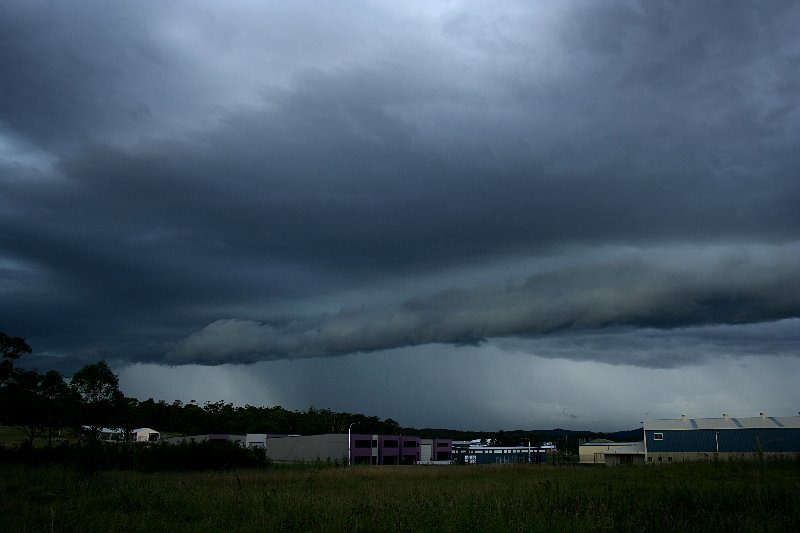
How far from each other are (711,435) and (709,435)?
0.36 meters

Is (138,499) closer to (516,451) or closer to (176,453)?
(176,453)

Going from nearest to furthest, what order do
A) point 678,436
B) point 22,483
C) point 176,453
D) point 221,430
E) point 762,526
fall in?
point 762,526
point 22,483
point 176,453
point 678,436
point 221,430

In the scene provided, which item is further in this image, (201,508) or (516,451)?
(516,451)

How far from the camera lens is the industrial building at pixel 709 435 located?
3632 inches

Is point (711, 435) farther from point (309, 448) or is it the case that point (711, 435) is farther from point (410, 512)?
point (410, 512)

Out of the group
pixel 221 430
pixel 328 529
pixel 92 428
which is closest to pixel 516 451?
pixel 221 430

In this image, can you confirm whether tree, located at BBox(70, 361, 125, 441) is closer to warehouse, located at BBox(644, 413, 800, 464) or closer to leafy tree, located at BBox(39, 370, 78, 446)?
leafy tree, located at BBox(39, 370, 78, 446)

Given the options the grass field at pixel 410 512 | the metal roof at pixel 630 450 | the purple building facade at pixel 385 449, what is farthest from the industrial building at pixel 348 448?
the grass field at pixel 410 512

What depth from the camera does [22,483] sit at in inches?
1205

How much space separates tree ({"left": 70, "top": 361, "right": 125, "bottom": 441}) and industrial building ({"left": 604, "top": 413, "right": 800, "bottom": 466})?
70.8m

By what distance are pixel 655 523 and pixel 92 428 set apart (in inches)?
3596

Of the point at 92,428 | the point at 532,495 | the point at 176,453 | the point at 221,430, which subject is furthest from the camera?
the point at 221,430

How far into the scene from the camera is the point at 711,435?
9856cm

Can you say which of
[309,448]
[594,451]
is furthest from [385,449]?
[594,451]
